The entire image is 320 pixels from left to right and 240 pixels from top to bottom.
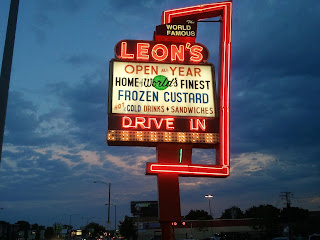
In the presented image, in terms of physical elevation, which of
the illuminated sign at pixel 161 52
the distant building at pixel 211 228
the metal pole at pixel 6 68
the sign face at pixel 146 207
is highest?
the illuminated sign at pixel 161 52

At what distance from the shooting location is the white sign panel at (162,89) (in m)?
16.6

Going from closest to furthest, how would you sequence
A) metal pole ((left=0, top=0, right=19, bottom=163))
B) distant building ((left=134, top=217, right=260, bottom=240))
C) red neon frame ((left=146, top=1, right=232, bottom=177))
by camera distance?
metal pole ((left=0, top=0, right=19, bottom=163)) → red neon frame ((left=146, top=1, right=232, bottom=177)) → distant building ((left=134, top=217, right=260, bottom=240))

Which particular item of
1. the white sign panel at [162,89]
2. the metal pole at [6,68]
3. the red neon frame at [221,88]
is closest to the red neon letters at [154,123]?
the white sign panel at [162,89]

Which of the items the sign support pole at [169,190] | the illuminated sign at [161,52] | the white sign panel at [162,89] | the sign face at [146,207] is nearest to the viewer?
the sign support pole at [169,190]

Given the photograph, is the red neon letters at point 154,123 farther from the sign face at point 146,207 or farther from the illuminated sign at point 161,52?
the sign face at point 146,207

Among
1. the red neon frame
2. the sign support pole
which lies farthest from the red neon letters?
the red neon frame

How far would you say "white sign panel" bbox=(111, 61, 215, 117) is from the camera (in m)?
16.6

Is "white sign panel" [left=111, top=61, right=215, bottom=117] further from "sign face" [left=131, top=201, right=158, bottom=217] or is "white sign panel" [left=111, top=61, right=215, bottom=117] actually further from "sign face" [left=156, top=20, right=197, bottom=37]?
"sign face" [left=131, top=201, right=158, bottom=217]

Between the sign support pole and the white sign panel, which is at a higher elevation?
the white sign panel

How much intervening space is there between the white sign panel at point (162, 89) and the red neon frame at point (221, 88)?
0.63 metres

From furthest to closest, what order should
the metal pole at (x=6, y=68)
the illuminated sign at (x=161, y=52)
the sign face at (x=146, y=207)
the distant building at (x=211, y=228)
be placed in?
1. the sign face at (x=146, y=207)
2. the distant building at (x=211, y=228)
3. the illuminated sign at (x=161, y=52)
4. the metal pole at (x=6, y=68)

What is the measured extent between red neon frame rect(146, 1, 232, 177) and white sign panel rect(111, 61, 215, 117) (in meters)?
0.63

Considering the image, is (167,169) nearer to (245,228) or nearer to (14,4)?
(14,4)

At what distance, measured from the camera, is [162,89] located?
56.0 feet
